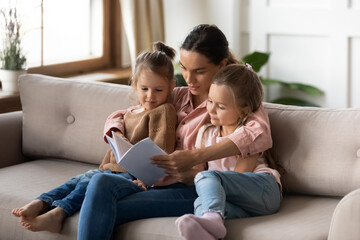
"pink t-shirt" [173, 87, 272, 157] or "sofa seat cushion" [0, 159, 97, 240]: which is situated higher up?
"pink t-shirt" [173, 87, 272, 157]

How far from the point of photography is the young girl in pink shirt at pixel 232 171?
6.84 feet

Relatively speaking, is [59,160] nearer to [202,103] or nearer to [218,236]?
[202,103]

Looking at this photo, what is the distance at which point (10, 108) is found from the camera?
3432 mm

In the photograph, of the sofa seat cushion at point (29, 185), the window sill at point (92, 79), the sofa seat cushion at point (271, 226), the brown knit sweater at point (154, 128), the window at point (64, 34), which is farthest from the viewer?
the window at point (64, 34)

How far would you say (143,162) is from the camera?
2.30m

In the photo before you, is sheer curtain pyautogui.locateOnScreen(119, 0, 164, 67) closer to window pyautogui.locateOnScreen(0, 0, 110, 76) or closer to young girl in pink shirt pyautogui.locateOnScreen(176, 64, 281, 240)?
window pyautogui.locateOnScreen(0, 0, 110, 76)

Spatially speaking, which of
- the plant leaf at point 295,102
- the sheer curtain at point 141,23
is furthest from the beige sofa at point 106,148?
the plant leaf at point 295,102

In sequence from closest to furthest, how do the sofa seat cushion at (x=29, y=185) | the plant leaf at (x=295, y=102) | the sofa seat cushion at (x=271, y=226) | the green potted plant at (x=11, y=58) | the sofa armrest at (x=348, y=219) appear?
1. the sofa armrest at (x=348, y=219)
2. the sofa seat cushion at (x=271, y=226)
3. the sofa seat cushion at (x=29, y=185)
4. the green potted plant at (x=11, y=58)
5. the plant leaf at (x=295, y=102)

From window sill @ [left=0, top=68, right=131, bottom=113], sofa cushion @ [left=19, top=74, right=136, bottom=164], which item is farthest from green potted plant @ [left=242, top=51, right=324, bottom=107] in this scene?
sofa cushion @ [left=19, top=74, right=136, bottom=164]

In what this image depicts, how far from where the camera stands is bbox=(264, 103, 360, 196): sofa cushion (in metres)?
2.35

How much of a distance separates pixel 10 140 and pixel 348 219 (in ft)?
5.29

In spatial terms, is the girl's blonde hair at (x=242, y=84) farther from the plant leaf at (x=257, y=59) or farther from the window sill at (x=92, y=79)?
the plant leaf at (x=257, y=59)

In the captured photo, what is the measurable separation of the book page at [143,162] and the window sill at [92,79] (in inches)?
44.4

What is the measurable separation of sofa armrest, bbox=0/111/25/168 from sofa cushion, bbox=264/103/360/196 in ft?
3.83
